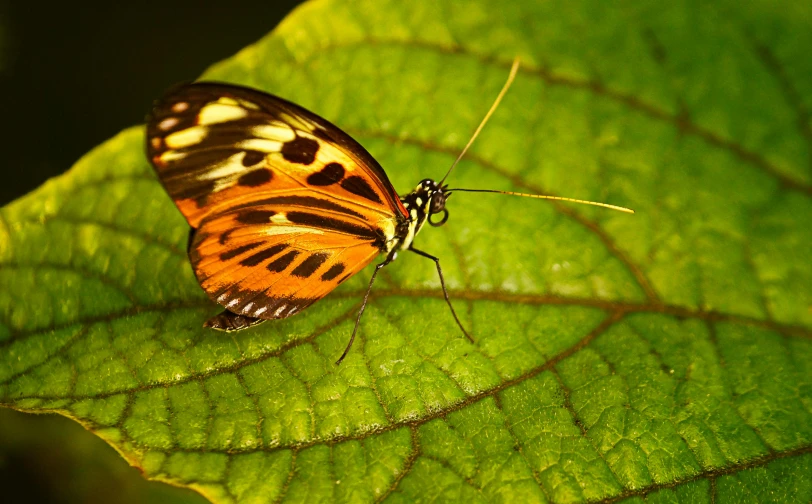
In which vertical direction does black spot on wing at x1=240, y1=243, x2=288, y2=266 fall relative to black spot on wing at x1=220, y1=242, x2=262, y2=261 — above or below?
below

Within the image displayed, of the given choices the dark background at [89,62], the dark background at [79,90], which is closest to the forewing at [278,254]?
the dark background at [79,90]

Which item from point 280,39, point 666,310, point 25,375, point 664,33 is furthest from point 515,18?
point 25,375

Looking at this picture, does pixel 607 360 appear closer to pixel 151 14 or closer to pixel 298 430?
pixel 298 430

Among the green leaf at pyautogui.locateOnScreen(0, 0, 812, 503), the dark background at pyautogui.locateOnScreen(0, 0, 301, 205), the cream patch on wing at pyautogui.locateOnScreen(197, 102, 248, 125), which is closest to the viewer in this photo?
the green leaf at pyautogui.locateOnScreen(0, 0, 812, 503)

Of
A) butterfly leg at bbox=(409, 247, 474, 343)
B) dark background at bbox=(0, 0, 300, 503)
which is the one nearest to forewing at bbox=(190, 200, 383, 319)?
butterfly leg at bbox=(409, 247, 474, 343)

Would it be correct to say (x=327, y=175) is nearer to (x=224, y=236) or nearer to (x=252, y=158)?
(x=252, y=158)

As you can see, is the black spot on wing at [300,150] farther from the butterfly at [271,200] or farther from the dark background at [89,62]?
the dark background at [89,62]

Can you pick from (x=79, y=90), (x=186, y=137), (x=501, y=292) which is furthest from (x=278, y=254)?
(x=79, y=90)

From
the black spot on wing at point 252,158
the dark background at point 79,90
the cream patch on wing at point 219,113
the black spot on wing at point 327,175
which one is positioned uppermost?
the cream patch on wing at point 219,113

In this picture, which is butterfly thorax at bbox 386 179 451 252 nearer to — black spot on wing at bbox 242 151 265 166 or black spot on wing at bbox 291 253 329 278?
black spot on wing at bbox 291 253 329 278
